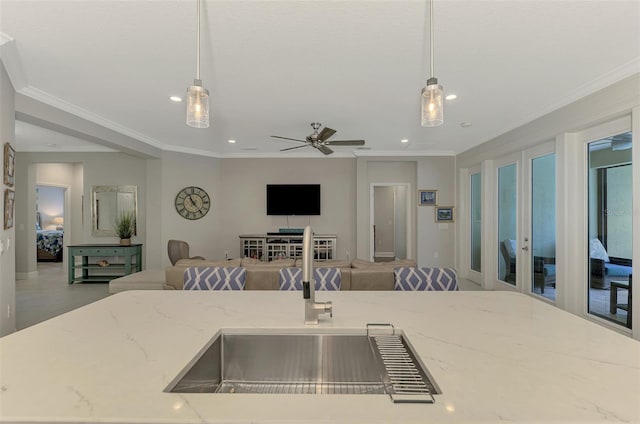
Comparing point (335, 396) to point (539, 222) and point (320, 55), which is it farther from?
point (539, 222)

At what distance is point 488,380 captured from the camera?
786mm

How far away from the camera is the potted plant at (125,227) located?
5.67m

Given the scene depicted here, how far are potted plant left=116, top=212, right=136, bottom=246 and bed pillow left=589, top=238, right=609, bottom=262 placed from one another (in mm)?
6851

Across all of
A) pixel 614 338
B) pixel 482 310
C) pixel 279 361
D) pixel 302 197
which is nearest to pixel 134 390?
pixel 279 361

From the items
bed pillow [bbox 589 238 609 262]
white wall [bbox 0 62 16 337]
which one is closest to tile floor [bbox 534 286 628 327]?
bed pillow [bbox 589 238 609 262]

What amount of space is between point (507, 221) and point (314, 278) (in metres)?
4.00

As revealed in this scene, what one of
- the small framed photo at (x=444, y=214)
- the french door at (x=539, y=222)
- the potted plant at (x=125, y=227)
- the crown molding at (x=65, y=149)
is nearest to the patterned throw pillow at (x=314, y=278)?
the french door at (x=539, y=222)

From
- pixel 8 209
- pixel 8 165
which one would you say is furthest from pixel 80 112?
pixel 8 209

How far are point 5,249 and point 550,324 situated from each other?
12.5 feet

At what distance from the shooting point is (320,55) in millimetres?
2416

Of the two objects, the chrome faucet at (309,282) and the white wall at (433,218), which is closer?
the chrome faucet at (309,282)

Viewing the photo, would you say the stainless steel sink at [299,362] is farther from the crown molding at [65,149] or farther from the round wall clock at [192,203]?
the crown molding at [65,149]

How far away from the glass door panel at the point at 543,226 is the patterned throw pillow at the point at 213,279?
151 inches

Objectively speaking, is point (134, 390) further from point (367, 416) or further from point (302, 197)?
point (302, 197)
